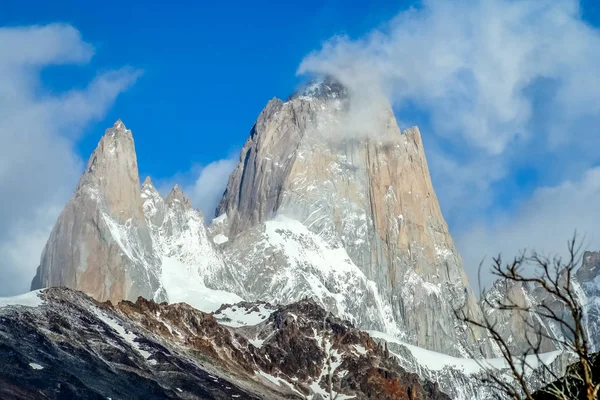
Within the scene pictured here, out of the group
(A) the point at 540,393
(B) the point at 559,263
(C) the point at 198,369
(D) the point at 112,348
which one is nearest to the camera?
(B) the point at 559,263

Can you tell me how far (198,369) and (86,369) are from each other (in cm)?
3650

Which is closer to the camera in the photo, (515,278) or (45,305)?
(515,278)

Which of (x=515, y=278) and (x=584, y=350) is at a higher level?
(x=515, y=278)

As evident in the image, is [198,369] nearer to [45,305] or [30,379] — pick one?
[45,305]

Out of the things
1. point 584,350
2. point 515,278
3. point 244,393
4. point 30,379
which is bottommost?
point 584,350

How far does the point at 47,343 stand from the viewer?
506ft

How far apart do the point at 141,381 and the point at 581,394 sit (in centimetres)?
14812

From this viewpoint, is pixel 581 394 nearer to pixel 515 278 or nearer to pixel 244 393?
pixel 515 278

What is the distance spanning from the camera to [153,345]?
186000 mm

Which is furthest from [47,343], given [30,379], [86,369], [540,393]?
[540,393]

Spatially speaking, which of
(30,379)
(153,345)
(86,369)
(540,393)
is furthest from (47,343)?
(540,393)

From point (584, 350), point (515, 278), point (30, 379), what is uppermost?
point (30, 379)

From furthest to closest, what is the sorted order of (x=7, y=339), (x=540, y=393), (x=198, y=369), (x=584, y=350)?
(x=198, y=369) → (x=7, y=339) → (x=540, y=393) → (x=584, y=350)

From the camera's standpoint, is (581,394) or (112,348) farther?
(112,348)
